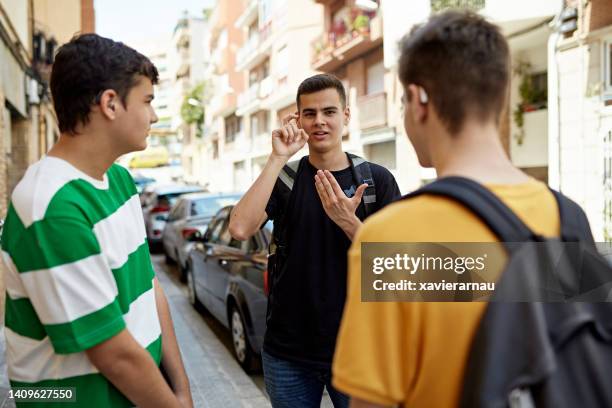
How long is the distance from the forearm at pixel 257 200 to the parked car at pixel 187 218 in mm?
7510

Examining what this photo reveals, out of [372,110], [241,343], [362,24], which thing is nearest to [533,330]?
[241,343]

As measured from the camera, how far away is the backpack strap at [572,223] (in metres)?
1.12

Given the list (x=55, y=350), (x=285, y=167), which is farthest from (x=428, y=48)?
(x=285, y=167)

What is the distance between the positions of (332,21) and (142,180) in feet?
52.2

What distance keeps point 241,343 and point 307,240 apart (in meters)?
3.53

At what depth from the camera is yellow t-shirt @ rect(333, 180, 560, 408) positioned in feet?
3.35

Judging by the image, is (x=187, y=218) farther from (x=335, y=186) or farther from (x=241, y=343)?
(x=335, y=186)

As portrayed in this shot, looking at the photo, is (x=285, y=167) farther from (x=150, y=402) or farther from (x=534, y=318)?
(x=534, y=318)

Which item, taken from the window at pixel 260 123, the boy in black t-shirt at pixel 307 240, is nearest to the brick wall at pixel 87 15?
the window at pixel 260 123

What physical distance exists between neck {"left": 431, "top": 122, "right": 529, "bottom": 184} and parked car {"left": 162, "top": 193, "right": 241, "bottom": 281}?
8893 mm

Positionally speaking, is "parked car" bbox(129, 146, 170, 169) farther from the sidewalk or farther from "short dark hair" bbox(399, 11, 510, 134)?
"short dark hair" bbox(399, 11, 510, 134)

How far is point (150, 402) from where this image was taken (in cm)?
159

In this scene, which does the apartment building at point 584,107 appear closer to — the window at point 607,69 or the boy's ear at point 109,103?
the window at point 607,69

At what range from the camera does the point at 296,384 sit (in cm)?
240
